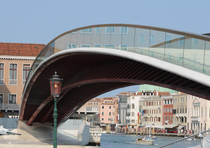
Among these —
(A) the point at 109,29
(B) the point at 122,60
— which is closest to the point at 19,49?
(B) the point at 122,60

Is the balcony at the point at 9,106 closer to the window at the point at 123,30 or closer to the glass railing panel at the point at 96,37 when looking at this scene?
the glass railing panel at the point at 96,37

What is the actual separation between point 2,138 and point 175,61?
29.1 metres

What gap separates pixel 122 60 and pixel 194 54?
23.4ft

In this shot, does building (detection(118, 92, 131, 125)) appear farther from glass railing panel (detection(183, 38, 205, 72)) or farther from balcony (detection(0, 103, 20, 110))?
glass railing panel (detection(183, 38, 205, 72))

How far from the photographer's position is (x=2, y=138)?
4600 cm

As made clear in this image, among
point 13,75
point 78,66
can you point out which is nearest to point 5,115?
point 13,75

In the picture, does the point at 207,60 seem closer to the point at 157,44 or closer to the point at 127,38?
the point at 157,44

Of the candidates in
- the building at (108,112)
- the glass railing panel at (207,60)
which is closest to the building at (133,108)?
the building at (108,112)

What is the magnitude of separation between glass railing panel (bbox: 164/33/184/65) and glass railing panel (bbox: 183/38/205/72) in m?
0.29

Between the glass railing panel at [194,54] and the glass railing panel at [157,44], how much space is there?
4.71 ft

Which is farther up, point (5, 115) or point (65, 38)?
point (65, 38)

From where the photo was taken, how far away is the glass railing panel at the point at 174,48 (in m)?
19.7

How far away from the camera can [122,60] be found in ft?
84.5

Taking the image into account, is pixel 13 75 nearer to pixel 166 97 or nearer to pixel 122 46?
pixel 122 46
